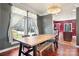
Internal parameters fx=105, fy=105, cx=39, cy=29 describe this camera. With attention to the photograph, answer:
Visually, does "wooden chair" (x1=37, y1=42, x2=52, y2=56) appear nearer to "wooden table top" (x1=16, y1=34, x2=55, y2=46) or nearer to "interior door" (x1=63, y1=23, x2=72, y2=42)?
"wooden table top" (x1=16, y1=34, x2=55, y2=46)

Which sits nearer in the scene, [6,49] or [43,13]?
[6,49]

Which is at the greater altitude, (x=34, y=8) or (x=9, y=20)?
(x=34, y=8)

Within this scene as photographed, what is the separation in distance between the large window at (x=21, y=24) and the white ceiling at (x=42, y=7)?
0.29ft

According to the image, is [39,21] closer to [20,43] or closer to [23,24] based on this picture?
[23,24]

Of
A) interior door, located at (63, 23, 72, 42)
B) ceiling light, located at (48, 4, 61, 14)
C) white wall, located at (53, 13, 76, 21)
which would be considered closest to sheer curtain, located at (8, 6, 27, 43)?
ceiling light, located at (48, 4, 61, 14)

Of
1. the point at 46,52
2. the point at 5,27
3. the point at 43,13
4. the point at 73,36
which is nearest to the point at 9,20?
the point at 5,27

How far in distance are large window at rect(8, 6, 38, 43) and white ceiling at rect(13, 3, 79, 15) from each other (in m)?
0.09

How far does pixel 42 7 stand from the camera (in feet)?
6.66

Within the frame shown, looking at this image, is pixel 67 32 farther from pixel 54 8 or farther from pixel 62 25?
pixel 54 8

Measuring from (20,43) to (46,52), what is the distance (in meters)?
0.52

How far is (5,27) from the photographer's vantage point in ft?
6.35

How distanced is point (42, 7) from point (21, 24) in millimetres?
522

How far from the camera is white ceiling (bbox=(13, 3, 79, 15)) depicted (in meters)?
1.98

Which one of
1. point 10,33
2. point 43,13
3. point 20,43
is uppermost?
point 43,13
